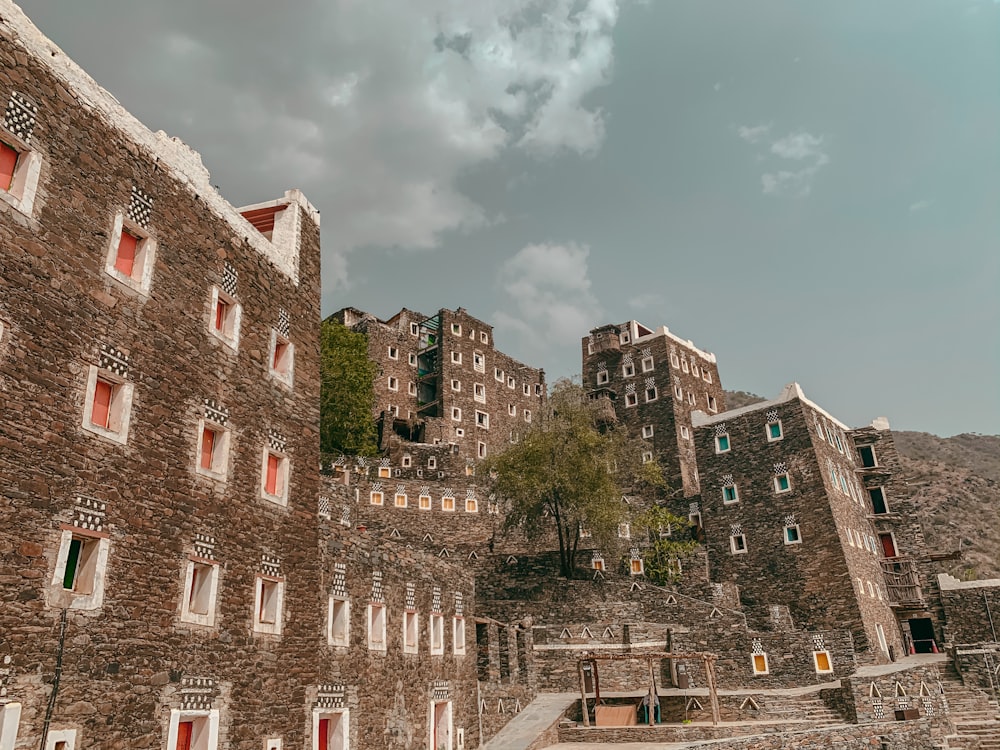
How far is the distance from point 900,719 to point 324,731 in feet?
67.9

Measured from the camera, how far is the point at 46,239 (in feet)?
34.5

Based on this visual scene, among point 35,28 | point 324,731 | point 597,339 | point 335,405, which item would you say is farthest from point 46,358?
point 597,339

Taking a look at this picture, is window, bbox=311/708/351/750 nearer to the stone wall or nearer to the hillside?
the stone wall

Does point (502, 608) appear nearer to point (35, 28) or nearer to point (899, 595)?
point (899, 595)

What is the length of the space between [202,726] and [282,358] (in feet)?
24.0

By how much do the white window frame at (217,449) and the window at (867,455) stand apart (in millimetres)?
39879

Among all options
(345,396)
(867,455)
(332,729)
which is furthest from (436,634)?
(867,455)

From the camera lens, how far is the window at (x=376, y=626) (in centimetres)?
1927

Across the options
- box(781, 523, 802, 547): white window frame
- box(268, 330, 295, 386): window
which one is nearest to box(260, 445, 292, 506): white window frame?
box(268, 330, 295, 386): window

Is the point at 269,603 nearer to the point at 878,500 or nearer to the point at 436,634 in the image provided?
the point at 436,634

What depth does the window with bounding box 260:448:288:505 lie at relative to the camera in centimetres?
1445

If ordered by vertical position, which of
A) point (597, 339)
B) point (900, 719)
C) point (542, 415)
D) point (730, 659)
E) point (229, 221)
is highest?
point (597, 339)

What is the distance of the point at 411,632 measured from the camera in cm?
2141

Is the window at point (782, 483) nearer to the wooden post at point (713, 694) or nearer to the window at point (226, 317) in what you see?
the wooden post at point (713, 694)
